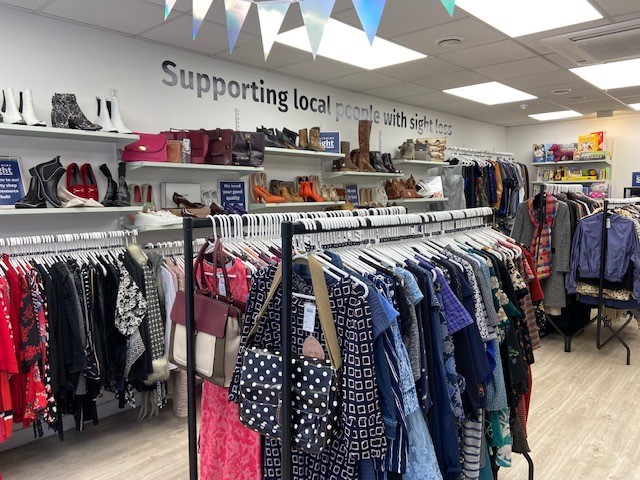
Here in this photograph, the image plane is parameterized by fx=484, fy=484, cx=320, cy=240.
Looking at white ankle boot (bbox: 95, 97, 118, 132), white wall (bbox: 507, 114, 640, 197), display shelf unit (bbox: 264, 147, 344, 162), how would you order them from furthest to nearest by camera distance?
white wall (bbox: 507, 114, 640, 197) < display shelf unit (bbox: 264, 147, 344, 162) < white ankle boot (bbox: 95, 97, 118, 132)

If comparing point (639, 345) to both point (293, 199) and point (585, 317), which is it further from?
point (293, 199)

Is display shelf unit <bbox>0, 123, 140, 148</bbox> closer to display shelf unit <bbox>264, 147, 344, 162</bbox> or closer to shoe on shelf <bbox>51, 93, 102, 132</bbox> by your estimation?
shoe on shelf <bbox>51, 93, 102, 132</bbox>

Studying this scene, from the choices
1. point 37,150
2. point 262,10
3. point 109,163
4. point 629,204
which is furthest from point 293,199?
point 629,204

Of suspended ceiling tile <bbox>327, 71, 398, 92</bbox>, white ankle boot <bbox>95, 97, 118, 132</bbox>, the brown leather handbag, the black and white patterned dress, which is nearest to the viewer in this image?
the black and white patterned dress

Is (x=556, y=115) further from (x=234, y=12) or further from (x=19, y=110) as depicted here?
(x=19, y=110)

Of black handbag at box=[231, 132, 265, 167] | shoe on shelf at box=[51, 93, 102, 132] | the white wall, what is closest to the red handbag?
shoe on shelf at box=[51, 93, 102, 132]

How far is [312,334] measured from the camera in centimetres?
153

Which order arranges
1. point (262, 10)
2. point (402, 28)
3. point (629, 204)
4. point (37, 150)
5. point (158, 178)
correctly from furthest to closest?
point (629, 204) → point (158, 178) → point (402, 28) → point (37, 150) → point (262, 10)

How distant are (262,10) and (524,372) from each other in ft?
6.43

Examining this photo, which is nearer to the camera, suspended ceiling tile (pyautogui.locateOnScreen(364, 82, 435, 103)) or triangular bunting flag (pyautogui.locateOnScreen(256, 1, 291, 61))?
triangular bunting flag (pyautogui.locateOnScreen(256, 1, 291, 61))

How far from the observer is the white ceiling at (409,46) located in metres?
3.17

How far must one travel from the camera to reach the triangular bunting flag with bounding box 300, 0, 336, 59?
190 centimetres

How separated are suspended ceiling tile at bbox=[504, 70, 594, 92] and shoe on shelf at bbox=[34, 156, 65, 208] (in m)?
4.54

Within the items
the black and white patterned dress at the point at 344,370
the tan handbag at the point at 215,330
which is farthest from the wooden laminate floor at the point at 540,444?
the black and white patterned dress at the point at 344,370
